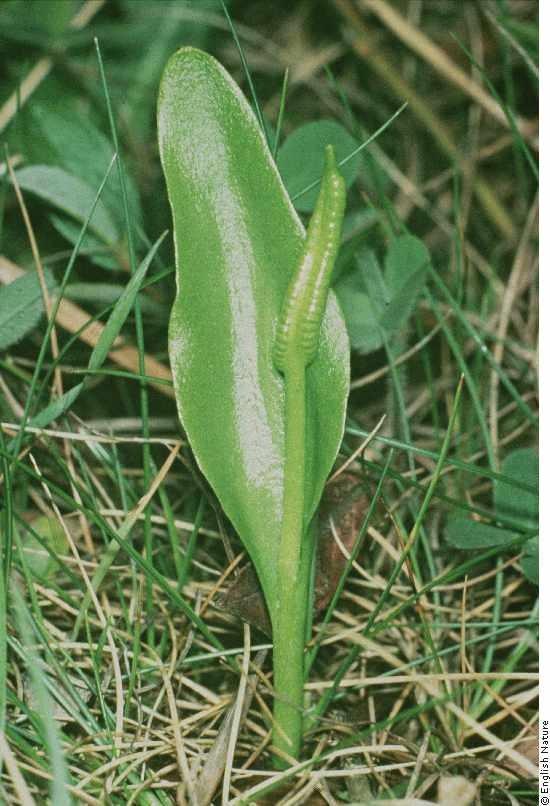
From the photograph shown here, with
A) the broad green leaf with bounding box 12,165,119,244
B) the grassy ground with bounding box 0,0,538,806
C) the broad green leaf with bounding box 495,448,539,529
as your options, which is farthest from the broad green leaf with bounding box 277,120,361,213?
the broad green leaf with bounding box 495,448,539,529

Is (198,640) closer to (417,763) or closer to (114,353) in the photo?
(417,763)

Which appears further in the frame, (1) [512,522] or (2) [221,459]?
(1) [512,522]

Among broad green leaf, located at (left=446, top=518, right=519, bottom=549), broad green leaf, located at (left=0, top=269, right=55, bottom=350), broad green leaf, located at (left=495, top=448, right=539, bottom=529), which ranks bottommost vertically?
broad green leaf, located at (left=446, top=518, right=519, bottom=549)

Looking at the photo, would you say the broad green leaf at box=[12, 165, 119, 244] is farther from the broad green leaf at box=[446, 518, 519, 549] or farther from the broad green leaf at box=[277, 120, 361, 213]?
the broad green leaf at box=[446, 518, 519, 549]

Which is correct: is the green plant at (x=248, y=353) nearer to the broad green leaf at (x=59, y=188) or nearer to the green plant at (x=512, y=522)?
the green plant at (x=512, y=522)

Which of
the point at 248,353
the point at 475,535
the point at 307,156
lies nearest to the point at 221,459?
the point at 248,353

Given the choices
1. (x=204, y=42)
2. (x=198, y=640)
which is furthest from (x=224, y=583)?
(x=204, y=42)

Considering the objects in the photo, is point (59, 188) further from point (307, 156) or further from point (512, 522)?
point (512, 522)
